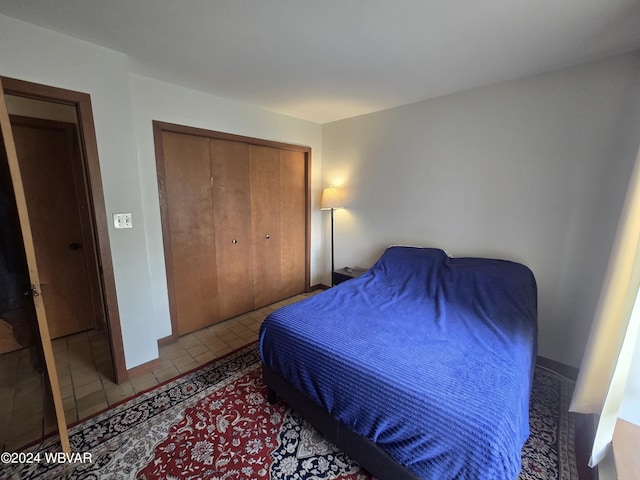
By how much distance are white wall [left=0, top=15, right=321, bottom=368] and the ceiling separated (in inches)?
4.4

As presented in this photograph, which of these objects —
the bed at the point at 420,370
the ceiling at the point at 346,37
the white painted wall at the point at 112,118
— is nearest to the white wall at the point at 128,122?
the white painted wall at the point at 112,118

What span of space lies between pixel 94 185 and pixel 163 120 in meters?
0.87

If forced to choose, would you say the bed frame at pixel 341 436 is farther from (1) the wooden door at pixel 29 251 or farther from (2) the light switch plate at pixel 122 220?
(2) the light switch plate at pixel 122 220

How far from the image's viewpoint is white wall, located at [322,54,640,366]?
6.18 feet

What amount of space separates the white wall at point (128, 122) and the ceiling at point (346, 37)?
0.36ft

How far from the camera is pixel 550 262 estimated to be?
7.06 feet

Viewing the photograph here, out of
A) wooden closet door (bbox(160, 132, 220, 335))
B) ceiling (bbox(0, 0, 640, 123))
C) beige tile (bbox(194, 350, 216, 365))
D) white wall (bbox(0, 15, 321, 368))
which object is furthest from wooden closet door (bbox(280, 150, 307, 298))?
beige tile (bbox(194, 350, 216, 365))

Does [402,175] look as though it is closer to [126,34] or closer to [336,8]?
[336,8]

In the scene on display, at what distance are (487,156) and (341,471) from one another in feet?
8.49

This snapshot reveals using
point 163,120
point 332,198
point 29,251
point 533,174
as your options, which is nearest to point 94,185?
point 29,251

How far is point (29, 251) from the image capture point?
1.35m

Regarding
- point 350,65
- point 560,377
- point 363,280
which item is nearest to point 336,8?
point 350,65

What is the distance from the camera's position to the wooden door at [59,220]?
96.3 inches

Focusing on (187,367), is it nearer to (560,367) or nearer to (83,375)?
(83,375)
